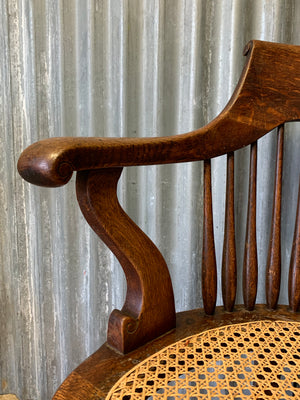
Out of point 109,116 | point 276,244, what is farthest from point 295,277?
point 109,116

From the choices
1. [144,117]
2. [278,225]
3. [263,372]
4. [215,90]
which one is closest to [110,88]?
[144,117]

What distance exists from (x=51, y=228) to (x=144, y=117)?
14.5 inches

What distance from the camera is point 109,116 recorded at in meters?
0.85

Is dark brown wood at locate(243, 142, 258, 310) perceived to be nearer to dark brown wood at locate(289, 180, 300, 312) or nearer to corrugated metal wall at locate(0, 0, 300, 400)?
dark brown wood at locate(289, 180, 300, 312)

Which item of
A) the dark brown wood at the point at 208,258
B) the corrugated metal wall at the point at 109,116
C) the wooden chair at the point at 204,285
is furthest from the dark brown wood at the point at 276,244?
the corrugated metal wall at the point at 109,116

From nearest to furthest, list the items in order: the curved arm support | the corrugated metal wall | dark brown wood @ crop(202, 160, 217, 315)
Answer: the curved arm support
dark brown wood @ crop(202, 160, 217, 315)
the corrugated metal wall

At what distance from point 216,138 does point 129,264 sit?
223 millimetres

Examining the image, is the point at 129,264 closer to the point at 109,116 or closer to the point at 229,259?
the point at 229,259

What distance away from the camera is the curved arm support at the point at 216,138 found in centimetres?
36

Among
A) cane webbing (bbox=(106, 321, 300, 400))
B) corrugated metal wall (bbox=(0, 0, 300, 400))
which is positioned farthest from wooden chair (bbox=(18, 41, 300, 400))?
corrugated metal wall (bbox=(0, 0, 300, 400))

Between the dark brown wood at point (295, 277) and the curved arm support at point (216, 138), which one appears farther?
the dark brown wood at point (295, 277)

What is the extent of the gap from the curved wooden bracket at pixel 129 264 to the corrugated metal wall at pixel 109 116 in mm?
398

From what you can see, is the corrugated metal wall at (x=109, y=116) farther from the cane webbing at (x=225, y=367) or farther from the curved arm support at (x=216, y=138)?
the cane webbing at (x=225, y=367)

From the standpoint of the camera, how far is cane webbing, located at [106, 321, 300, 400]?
392 mm
